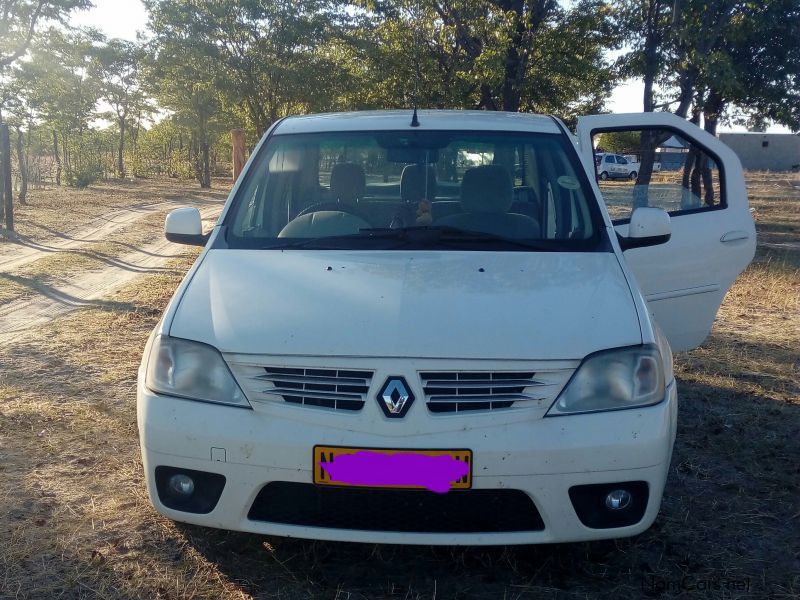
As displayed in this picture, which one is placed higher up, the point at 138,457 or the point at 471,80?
the point at 471,80

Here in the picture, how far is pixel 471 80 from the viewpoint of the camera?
14133 millimetres

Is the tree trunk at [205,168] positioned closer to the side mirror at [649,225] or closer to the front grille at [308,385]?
the side mirror at [649,225]

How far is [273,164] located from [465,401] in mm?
2005

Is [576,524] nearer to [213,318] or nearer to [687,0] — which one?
[213,318]

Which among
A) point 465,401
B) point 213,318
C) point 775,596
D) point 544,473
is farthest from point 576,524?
point 213,318

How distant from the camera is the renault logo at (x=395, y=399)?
8.57ft

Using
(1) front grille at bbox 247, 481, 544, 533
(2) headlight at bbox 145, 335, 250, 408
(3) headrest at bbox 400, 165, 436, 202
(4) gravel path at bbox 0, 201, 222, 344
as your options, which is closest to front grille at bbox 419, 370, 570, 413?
(1) front grille at bbox 247, 481, 544, 533

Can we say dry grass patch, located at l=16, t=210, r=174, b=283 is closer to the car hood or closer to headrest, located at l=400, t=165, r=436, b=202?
headrest, located at l=400, t=165, r=436, b=202

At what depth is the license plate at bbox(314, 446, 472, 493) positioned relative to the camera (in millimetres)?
2572

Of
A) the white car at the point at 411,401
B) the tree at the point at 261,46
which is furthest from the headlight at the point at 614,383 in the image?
the tree at the point at 261,46

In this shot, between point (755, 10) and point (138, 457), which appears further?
point (755, 10)

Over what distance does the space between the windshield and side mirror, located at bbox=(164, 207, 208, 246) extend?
235 mm

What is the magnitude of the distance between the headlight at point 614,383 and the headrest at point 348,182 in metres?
1.75

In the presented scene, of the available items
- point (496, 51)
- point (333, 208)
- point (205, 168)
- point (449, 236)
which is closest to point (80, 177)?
point (205, 168)
